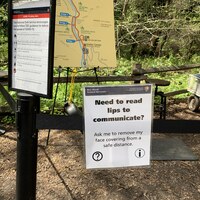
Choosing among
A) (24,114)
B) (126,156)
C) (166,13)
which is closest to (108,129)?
(126,156)

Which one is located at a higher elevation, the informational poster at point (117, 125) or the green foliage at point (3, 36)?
the green foliage at point (3, 36)

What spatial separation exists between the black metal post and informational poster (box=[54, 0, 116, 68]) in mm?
2139

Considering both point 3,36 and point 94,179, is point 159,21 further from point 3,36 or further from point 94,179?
point 94,179

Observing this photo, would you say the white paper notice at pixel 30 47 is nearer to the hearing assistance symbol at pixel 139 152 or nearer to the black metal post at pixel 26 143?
the black metal post at pixel 26 143

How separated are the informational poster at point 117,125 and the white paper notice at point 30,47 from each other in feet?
1.02

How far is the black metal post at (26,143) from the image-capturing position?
2125 millimetres

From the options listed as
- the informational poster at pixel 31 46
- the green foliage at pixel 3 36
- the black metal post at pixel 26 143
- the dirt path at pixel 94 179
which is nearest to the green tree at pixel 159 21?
the green foliage at pixel 3 36

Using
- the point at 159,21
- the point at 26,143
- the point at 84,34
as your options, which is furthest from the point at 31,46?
the point at 159,21

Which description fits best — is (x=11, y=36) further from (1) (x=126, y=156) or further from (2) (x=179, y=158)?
(2) (x=179, y=158)

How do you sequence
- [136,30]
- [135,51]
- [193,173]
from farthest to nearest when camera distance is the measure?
1. [135,51]
2. [136,30]
3. [193,173]

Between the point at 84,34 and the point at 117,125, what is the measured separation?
2.45m

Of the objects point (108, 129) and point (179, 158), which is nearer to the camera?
point (108, 129)

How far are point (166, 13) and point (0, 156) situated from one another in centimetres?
1007

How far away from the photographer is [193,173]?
3.99m
